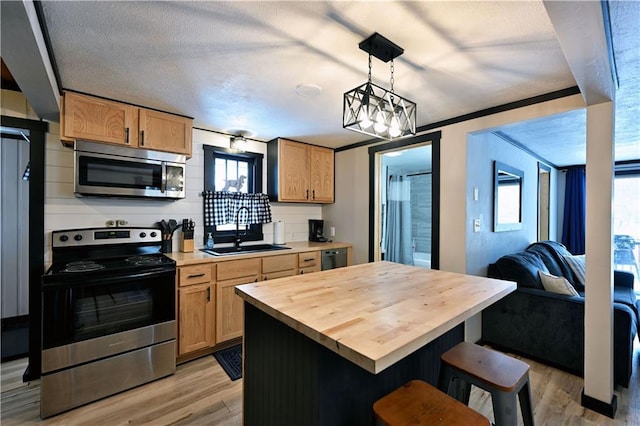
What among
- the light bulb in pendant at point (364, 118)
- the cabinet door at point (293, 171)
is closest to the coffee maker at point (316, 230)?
the cabinet door at point (293, 171)

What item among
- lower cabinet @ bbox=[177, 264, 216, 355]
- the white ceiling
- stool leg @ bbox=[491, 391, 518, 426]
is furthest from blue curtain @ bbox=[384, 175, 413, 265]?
stool leg @ bbox=[491, 391, 518, 426]

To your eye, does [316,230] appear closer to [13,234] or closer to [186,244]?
[186,244]

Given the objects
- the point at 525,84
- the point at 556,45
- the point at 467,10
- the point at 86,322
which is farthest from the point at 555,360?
the point at 86,322

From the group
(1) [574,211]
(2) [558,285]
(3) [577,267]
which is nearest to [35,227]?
(2) [558,285]

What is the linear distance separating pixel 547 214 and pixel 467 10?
496 centimetres

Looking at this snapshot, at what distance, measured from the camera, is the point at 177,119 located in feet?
8.86

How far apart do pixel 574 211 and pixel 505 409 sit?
566 centimetres

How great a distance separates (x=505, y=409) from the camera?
1201 millimetres

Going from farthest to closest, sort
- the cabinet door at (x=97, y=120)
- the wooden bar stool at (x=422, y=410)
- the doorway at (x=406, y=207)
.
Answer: the doorway at (x=406, y=207)
the cabinet door at (x=97, y=120)
the wooden bar stool at (x=422, y=410)

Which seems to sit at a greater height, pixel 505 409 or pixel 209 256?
pixel 209 256

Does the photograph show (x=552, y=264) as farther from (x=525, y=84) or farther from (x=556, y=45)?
(x=556, y=45)

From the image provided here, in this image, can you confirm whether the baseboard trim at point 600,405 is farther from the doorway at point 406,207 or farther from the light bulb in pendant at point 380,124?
the light bulb in pendant at point 380,124

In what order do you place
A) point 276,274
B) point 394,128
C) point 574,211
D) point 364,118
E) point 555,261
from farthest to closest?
point 574,211
point 555,261
point 276,274
point 394,128
point 364,118

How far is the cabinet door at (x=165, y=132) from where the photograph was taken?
253 centimetres
